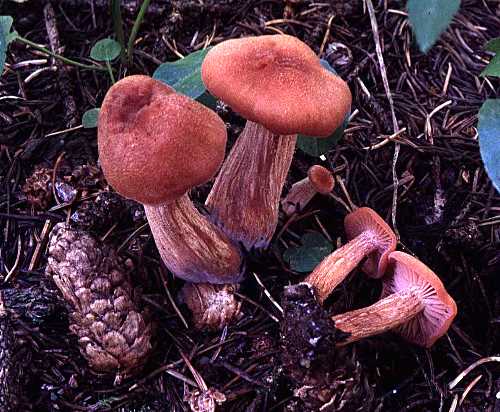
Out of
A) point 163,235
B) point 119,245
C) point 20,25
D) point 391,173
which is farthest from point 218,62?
point 20,25

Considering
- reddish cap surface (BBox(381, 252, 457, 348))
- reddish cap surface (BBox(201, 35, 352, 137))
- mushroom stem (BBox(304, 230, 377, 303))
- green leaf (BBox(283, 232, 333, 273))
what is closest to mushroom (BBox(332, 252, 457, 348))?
reddish cap surface (BBox(381, 252, 457, 348))

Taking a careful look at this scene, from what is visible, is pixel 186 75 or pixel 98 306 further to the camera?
pixel 186 75

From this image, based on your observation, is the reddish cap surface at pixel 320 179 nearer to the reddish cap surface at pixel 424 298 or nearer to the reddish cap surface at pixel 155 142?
the reddish cap surface at pixel 424 298

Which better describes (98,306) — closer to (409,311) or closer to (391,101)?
(409,311)

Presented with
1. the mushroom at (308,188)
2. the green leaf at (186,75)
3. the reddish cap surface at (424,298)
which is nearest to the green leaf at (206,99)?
the green leaf at (186,75)

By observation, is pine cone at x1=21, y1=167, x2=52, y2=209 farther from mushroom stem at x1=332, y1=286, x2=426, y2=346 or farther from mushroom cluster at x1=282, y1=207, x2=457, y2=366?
mushroom stem at x1=332, y1=286, x2=426, y2=346

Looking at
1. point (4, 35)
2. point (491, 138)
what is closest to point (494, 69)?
point (491, 138)
